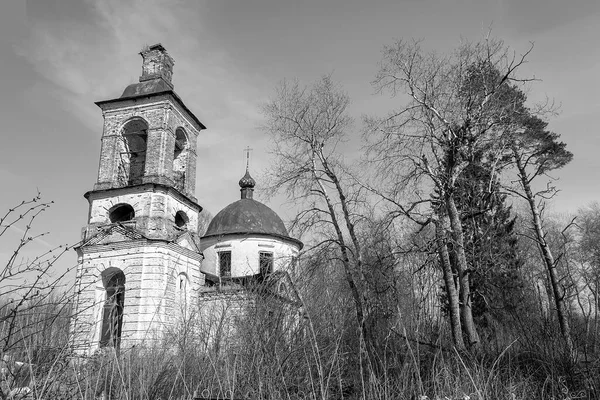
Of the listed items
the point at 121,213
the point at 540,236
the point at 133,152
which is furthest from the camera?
the point at 133,152

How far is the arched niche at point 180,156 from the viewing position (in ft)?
70.1

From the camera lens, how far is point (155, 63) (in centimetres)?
2186

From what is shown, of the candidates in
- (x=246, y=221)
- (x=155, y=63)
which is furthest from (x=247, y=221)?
(x=155, y=63)

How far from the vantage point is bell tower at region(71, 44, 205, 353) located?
18328 mm

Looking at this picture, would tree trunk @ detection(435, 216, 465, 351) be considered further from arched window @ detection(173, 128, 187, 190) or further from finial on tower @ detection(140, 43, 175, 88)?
finial on tower @ detection(140, 43, 175, 88)

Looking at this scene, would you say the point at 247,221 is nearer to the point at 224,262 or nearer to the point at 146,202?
the point at 224,262

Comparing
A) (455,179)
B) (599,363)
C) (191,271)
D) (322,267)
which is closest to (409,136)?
(455,179)

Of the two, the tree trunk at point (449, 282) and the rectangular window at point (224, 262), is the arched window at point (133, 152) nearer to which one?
the rectangular window at point (224, 262)

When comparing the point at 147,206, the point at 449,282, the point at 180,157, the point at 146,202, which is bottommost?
the point at 449,282

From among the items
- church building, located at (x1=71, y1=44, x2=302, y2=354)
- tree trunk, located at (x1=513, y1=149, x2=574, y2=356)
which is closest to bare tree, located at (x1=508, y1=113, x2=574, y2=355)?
tree trunk, located at (x1=513, y1=149, x2=574, y2=356)

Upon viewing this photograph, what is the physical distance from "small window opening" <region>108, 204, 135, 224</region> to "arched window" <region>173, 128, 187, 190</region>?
239 cm

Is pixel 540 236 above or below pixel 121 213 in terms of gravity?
below

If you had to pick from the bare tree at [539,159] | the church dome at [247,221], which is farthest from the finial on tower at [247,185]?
the bare tree at [539,159]

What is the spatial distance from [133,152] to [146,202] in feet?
10.3
